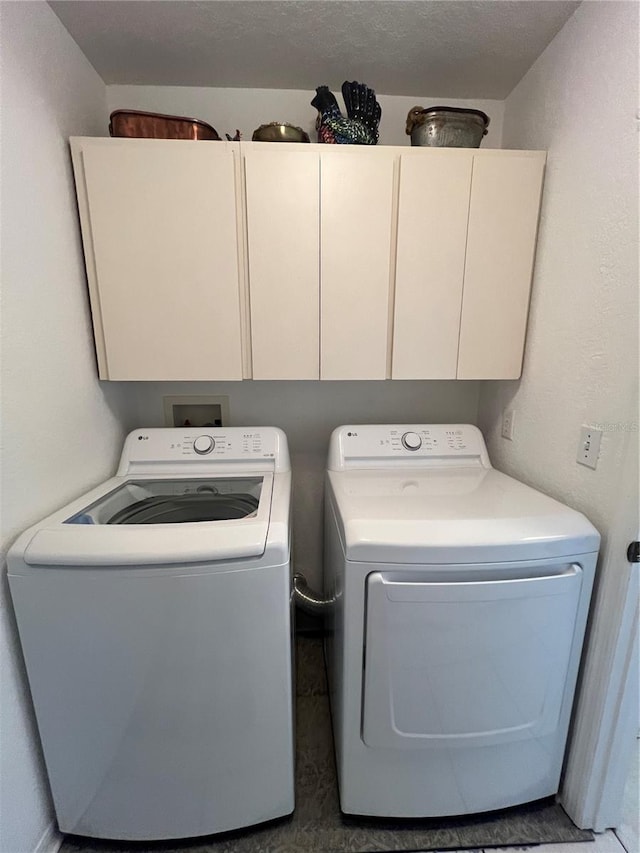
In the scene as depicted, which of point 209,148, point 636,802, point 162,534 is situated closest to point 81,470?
point 162,534

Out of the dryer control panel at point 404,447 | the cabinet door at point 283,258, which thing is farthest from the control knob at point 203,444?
the dryer control panel at point 404,447

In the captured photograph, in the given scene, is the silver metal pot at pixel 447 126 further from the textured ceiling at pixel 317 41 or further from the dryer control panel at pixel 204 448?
the dryer control panel at pixel 204 448

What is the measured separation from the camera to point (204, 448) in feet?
4.73

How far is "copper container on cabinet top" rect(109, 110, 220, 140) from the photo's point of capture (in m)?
1.16

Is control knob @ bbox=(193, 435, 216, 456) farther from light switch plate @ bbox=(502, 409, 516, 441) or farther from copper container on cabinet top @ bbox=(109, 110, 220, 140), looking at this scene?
light switch plate @ bbox=(502, 409, 516, 441)

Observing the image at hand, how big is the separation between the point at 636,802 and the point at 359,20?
2752 mm

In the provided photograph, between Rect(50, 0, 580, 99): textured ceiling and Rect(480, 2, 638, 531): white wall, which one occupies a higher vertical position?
Rect(50, 0, 580, 99): textured ceiling

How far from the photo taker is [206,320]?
1.28 meters

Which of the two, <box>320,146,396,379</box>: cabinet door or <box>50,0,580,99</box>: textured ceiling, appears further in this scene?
<box>320,146,396,379</box>: cabinet door

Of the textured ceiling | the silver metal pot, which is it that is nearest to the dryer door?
the silver metal pot

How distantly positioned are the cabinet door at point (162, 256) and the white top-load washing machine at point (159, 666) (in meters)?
0.58

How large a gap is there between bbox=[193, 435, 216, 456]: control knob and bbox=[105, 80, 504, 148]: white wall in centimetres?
128

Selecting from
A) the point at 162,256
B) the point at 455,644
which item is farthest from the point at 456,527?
the point at 162,256

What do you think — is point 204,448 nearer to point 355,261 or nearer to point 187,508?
point 187,508
